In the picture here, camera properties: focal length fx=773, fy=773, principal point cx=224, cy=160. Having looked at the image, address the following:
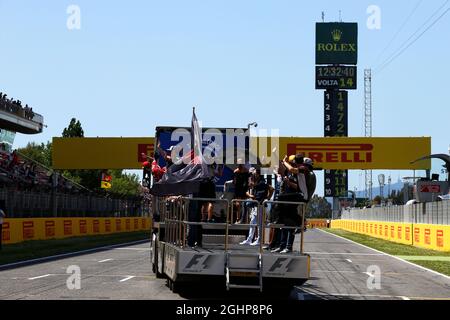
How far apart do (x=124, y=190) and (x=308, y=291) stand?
150068 mm

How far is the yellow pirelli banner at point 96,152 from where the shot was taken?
57688 millimetres

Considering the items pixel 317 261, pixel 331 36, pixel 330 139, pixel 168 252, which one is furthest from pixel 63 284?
pixel 331 36

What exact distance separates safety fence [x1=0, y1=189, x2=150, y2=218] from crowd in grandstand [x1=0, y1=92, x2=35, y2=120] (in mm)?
10295

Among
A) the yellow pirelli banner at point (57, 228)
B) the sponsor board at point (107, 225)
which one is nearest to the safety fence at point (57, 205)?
the yellow pirelli banner at point (57, 228)

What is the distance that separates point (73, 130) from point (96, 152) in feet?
163

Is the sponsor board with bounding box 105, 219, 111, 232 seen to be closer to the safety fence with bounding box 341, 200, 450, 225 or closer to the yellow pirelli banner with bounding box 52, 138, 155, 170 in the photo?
the yellow pirelli banner with bounding box 52, 138, 155, 170

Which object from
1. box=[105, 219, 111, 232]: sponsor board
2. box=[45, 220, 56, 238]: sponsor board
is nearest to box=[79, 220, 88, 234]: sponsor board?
box=[105, 219, 111, 232]: sponsor board

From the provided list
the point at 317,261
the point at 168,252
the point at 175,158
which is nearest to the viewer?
the point at 168,252

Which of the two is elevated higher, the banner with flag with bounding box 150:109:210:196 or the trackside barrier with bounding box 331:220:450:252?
the banner with flag with bounding box 150:109:210:196

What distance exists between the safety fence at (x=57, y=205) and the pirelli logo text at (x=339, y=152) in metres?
15.2

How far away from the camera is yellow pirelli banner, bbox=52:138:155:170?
5769cm

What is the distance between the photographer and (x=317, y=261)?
26.4 m

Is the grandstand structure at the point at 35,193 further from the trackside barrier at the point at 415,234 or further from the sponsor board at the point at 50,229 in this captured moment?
the trackside barrier at the point at 415,234
